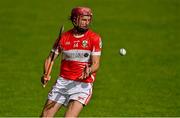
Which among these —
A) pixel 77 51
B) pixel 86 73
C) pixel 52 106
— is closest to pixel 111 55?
pixel 77 51

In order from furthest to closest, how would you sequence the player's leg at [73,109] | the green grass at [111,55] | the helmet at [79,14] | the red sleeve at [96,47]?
the green grass at [111,55] → the red sleeve at [96,47] → the helmet at [79,14] → the player's leg at [73,109]

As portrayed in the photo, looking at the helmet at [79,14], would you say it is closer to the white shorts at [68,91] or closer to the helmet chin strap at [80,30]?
the helmet chin strap at [80,30]

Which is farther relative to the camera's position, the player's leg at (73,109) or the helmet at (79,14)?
the helmet at (79,14)

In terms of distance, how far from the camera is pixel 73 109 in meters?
14.3

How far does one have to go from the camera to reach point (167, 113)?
19.9m

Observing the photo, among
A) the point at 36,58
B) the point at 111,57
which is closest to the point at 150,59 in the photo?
the point at 111,57

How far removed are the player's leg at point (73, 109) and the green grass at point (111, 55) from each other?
5309 millimetres

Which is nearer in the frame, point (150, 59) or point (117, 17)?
point (150, 59)

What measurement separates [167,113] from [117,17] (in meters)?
16.7

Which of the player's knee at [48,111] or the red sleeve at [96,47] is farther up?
the red sleeve at [96,47]

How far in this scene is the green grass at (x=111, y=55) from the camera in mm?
20953

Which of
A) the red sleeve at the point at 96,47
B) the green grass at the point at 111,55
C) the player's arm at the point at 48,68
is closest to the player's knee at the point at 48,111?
the player's arm at the point at 48,68

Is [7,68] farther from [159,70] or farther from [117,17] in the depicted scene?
Answer: [117,17]

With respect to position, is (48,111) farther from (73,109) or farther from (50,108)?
(73,109)
